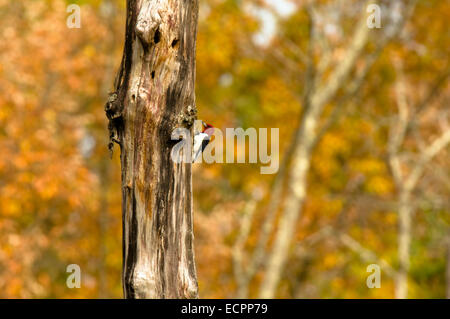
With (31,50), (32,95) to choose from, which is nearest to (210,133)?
(32,95)

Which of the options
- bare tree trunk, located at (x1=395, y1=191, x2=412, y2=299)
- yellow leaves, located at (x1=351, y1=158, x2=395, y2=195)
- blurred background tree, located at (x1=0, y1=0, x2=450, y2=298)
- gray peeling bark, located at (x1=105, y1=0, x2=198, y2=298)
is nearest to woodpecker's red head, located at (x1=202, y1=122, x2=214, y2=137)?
gray peeling bark, located at (x1=105, y1=0, x2=198, y2=298)

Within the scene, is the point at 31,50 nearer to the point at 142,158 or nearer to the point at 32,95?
the point at 32,95

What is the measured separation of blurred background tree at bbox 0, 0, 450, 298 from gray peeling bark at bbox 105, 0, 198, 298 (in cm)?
653

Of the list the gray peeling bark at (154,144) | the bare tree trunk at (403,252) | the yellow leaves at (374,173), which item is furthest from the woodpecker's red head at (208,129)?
the yellow leaves at (374,173)

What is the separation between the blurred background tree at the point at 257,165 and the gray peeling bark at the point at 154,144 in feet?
21.4

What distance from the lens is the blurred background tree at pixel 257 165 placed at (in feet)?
33.5

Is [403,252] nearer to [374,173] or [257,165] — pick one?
[374,173]

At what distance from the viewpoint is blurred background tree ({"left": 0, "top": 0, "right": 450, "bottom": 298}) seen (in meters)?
10.2

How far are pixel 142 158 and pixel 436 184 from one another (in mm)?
14148

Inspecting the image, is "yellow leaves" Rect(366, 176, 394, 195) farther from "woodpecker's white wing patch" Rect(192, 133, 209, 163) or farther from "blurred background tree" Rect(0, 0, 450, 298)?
"woodpecker's white wing patch" Rect(192, 133, 209, 163)
